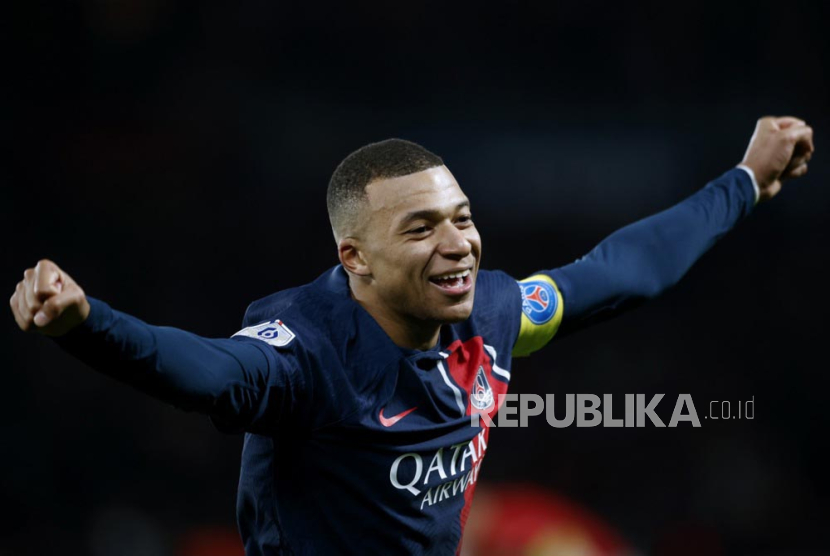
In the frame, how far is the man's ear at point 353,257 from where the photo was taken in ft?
9.17

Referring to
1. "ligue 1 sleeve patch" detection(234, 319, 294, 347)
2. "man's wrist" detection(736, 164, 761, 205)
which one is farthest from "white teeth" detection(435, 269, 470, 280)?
"man's wrist" detection(736, 164, 761, 205)

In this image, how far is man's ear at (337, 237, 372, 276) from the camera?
279cm

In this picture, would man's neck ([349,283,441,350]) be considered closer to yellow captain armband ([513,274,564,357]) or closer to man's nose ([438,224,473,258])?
man's nose ([438,224,473,258])

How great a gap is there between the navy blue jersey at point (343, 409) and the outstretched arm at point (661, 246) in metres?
0.19

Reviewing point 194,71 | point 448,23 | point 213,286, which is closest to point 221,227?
point 213,286

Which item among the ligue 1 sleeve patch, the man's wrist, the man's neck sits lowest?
the ligue 1 sleeve patch

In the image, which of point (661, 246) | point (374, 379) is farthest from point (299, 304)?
point (661, 246)

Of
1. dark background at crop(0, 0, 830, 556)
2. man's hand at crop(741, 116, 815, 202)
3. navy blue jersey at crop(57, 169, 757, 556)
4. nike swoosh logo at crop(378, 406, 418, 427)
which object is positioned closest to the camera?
navy blue jersey at crop(57, 169, 757, 556)

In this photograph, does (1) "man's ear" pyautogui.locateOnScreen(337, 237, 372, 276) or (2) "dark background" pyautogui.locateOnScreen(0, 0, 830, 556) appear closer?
(1) "man's ear" pyautogui.locateOnScreen(337, 237, 372, 276)

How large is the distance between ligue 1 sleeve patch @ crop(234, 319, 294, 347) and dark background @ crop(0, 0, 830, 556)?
3859 mm

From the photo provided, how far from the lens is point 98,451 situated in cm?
617

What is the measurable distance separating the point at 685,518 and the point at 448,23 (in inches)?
147

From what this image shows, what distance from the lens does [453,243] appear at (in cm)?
272

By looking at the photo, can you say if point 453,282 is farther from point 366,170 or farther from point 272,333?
point 272,333
